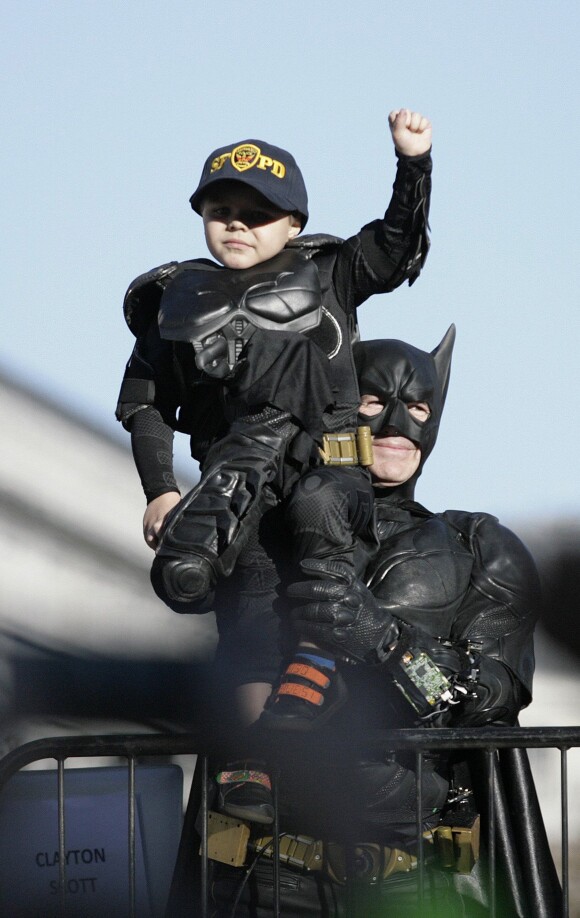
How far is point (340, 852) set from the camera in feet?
11.8

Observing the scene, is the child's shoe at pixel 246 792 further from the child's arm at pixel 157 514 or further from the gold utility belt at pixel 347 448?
the gold utility belt at pixel 347 448

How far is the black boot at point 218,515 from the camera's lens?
3109 millimetres

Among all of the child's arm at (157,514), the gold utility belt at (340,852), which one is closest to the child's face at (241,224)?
the child's arm at (157,514)

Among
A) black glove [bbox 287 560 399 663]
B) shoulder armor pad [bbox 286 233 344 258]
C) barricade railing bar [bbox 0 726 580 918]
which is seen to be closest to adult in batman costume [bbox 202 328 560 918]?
black glove [bbox 287 560 399 663]

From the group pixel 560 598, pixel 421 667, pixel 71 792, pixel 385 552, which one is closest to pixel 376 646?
pixel 421 667

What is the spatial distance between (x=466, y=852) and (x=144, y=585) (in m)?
5.15

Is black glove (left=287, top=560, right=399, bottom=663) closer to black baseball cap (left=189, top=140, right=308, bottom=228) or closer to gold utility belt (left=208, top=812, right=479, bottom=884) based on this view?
gold utility belt (left=208, top=812, right=479, bottom=884)

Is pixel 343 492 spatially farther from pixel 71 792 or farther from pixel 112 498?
pixel 112 498

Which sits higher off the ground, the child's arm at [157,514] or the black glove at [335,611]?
the child's arm at [157,514]

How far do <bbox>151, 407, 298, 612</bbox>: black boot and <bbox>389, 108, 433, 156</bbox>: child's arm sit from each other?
704 mm

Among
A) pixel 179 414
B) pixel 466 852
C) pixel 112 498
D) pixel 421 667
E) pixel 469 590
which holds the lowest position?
pixel 466 852

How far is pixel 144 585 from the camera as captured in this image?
8680 millimetres

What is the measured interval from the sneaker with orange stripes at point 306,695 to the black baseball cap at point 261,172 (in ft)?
3.61

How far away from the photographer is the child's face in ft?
11.2
